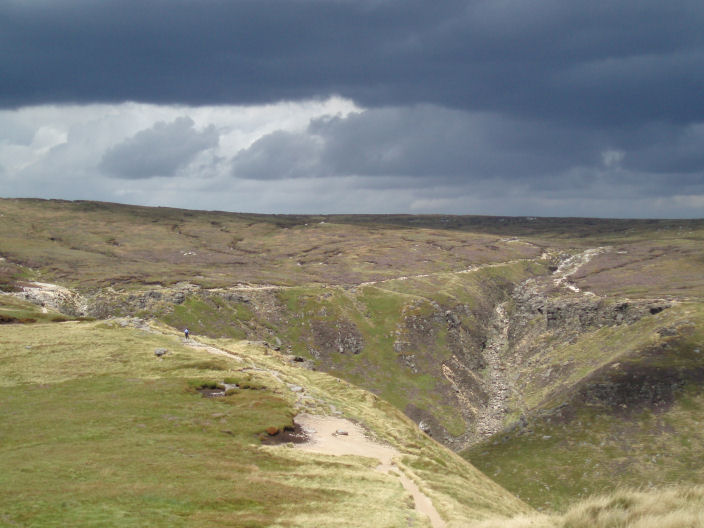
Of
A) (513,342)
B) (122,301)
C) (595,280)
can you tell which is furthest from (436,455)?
(595,280)

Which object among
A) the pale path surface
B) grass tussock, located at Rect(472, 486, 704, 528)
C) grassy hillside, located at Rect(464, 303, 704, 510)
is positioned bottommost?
grassy hillside, located at Rect(464, 303, 704, 510)

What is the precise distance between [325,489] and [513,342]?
138 metres

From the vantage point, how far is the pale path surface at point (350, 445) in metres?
38.9

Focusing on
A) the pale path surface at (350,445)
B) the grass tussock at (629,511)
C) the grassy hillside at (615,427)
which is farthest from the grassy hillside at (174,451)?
the grassy hillside at (615,427)

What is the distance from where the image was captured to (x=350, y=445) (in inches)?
1893

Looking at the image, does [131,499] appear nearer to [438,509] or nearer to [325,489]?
[325,489]

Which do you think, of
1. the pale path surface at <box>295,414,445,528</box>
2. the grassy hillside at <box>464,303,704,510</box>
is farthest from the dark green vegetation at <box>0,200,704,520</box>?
the pale path surface at <box>295,414,445,528</box>

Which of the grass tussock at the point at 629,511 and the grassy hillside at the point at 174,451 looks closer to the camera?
the grass tussock at the point at 629,511

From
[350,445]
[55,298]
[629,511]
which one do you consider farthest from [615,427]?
[55,298]

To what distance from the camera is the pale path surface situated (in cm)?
3888

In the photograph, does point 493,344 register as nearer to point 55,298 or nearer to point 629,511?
point 55,298

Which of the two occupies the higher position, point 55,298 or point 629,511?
point 629,511

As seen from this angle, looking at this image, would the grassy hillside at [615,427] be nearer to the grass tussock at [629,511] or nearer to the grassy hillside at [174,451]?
the grassy hillside at [174,451]

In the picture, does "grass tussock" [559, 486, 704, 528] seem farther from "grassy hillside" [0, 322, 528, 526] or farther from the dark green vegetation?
the dark green vegetation
